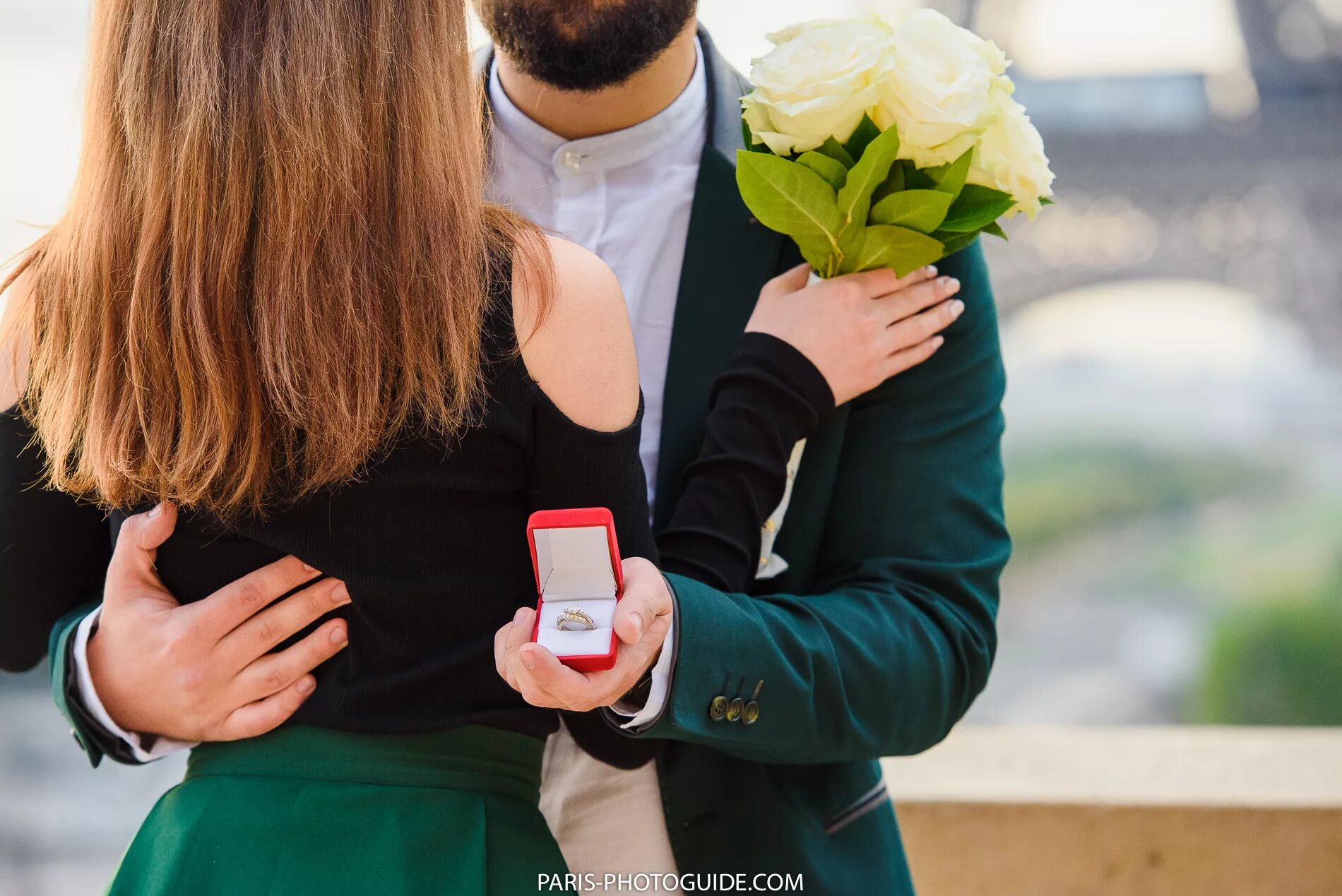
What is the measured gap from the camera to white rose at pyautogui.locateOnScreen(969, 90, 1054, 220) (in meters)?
1.51

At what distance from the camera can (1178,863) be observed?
7.35ft

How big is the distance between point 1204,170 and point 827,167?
15538 millimetres

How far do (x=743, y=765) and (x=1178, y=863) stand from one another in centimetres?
107

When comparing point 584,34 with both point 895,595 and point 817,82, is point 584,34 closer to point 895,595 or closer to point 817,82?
point 817,82

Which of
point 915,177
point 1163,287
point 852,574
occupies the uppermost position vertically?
point 915,177

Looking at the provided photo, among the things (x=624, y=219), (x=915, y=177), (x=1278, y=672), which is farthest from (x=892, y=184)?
(x=1278, y=672)

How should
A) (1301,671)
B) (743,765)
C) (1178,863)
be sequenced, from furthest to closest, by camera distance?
(1301,671) < (1178,863) < (743,765)

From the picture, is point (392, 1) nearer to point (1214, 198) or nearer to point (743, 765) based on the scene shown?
Answer: point (743, 765)

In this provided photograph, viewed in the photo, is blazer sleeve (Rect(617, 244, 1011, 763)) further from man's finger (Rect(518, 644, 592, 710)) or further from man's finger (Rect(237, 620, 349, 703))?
man's finger (Rect(237, 620, 349, 703))

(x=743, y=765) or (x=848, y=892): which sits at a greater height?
(x=743, y=765)

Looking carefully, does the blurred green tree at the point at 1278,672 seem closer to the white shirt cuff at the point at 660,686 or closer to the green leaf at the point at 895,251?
the green leaf at the point at 895,251

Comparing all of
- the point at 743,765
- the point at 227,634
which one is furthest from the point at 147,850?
the point at 743,765

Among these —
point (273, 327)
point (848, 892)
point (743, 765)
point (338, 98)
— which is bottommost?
point (848, 892)

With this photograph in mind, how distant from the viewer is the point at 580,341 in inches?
49.0
